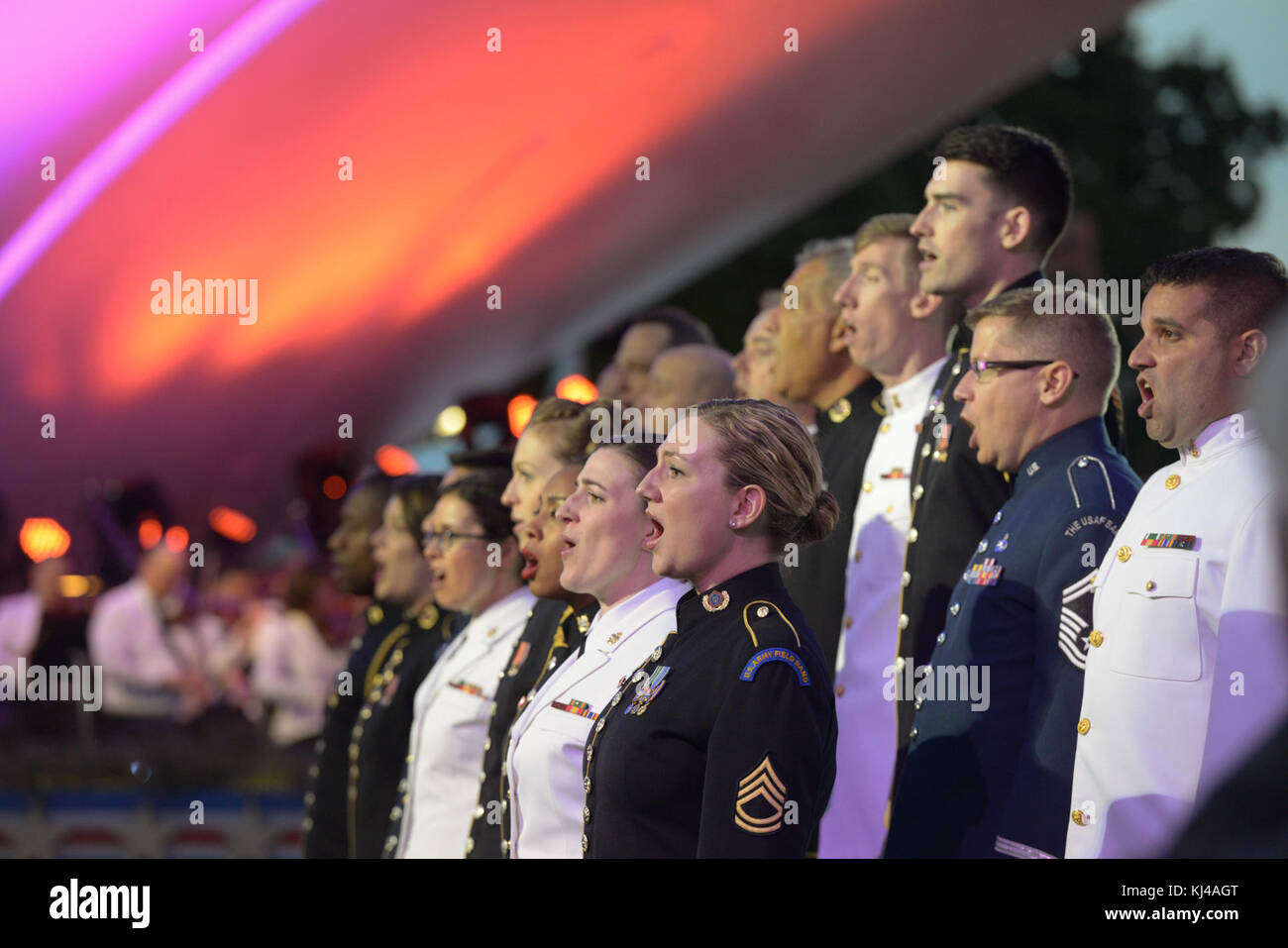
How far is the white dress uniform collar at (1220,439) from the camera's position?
2.82 meters

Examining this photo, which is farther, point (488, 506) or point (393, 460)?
point (393, 460)

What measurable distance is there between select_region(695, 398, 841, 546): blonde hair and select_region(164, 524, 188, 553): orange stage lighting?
1114 cm

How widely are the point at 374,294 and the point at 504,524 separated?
31.5ft

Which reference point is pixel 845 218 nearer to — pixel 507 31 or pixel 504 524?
pixel 507 31

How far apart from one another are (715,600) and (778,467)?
10.2 inches

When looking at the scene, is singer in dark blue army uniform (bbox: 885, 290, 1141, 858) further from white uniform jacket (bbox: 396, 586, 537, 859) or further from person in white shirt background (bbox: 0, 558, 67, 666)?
person in white shirt background (bbox: 0, 558, 67, 666)

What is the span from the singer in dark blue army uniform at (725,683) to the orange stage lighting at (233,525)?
12.9 meters

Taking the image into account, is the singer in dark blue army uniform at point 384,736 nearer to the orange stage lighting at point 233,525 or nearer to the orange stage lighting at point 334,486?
the orange stage lighting at point 334,486

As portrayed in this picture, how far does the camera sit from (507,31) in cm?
1071

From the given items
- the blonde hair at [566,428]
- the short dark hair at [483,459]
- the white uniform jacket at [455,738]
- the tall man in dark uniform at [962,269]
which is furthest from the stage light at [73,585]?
the tall man in dark uniform at [962,269]

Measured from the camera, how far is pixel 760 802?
2.57 m

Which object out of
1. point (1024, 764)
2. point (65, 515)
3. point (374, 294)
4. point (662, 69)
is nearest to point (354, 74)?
point (662, 69)

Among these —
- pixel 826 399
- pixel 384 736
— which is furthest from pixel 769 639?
pixel 384 736

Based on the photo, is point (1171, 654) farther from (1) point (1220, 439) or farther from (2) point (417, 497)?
(2) point (417, 497)
